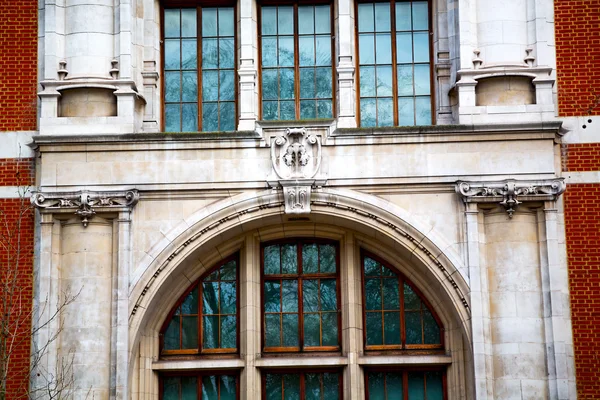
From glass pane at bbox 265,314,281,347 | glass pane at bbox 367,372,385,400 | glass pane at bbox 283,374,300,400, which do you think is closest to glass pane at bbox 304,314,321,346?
glass pane at bbox 265,314,281,347

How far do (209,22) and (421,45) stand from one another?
358 centimetres

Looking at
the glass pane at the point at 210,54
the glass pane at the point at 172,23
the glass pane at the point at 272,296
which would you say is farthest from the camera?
the glass pane at the point at 172,23

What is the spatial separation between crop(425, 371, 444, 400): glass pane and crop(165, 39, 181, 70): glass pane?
6574mm

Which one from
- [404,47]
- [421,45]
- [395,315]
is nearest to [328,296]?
[395,315]

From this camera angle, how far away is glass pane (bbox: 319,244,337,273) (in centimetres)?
2052

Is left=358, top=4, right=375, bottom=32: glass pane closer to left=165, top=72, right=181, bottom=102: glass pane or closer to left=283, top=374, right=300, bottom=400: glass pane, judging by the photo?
left=165, top=72, right=181, bottom=102: glass pane

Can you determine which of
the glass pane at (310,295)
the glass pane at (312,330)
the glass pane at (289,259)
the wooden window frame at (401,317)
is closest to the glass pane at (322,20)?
the glass pane at (289,259)

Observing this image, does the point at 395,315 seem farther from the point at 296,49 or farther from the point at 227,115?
the point at 296,49

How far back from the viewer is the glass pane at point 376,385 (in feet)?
65.9

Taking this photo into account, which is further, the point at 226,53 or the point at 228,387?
the point at 226,53

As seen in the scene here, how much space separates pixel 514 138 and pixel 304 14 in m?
4.21

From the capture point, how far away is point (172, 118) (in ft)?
68.3

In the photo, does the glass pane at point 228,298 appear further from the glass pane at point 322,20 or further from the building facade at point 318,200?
the glass pane at point 322,20

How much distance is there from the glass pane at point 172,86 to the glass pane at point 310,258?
334cm
